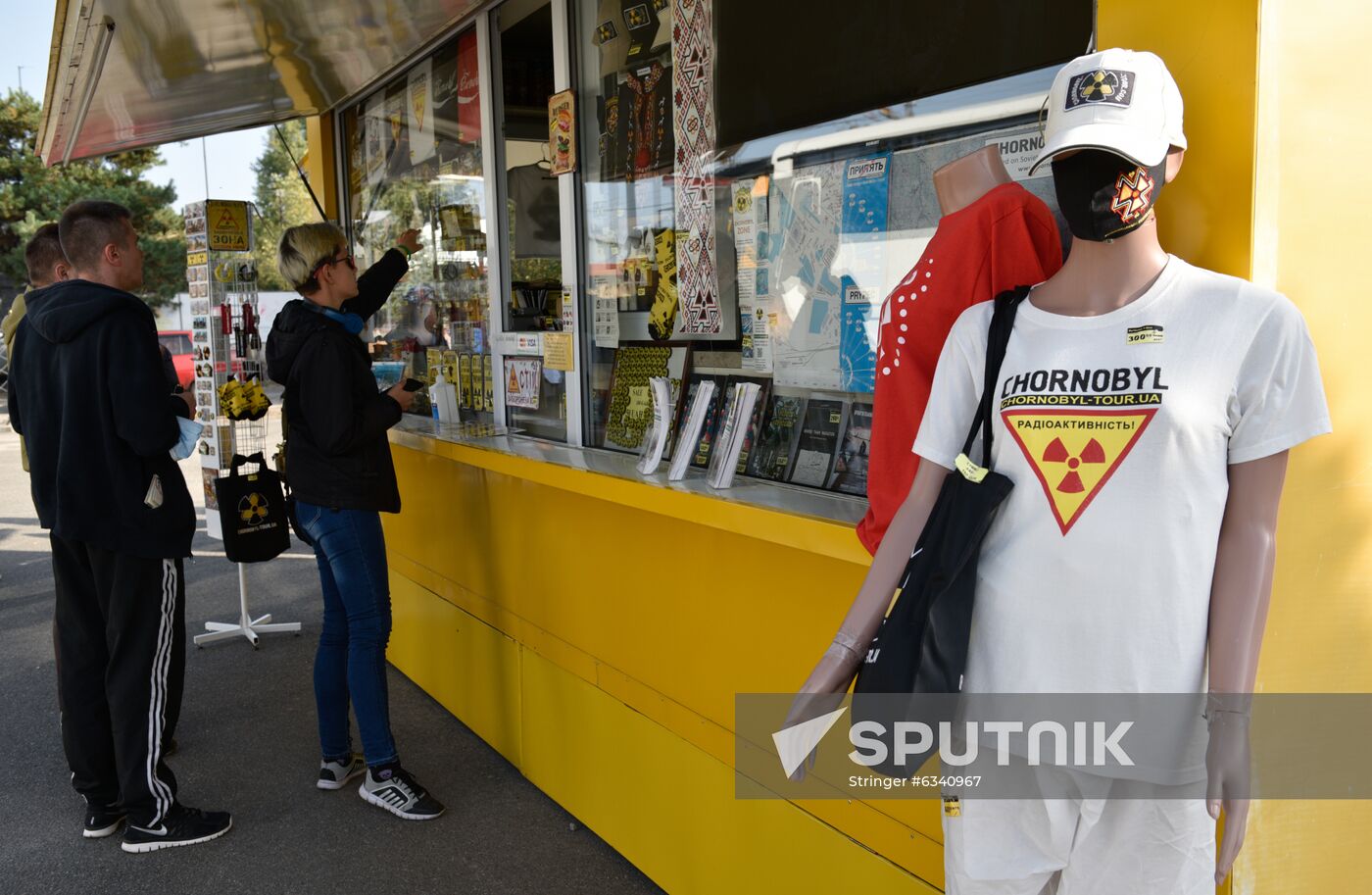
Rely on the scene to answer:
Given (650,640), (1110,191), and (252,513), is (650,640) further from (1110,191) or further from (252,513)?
(252,513)

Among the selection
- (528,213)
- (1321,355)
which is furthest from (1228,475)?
(528,213)

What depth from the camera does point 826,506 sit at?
7.47 ft

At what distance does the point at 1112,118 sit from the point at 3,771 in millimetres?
4466

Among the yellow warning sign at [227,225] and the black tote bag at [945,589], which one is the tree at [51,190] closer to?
the yellow warning sign at [227,225]

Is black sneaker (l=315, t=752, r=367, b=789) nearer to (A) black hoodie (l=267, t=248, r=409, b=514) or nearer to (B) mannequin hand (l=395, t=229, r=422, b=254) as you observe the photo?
(A) black hoodie (l=267, t=248, r=409, b=514)

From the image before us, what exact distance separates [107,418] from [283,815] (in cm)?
145

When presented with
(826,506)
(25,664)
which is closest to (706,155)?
(826,506)

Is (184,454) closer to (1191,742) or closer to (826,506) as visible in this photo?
(826,506)

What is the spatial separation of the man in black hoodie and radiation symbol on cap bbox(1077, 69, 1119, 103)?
2.86 metres

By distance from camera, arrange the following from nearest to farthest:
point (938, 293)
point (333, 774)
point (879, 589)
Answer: point (879, 589) < point (938, 293) < point (333, 774)

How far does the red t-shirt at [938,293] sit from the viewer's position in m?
1.59

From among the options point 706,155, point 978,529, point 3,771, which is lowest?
point 3,771

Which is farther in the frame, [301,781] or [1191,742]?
[301,781]

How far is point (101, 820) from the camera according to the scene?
11.3 feet
